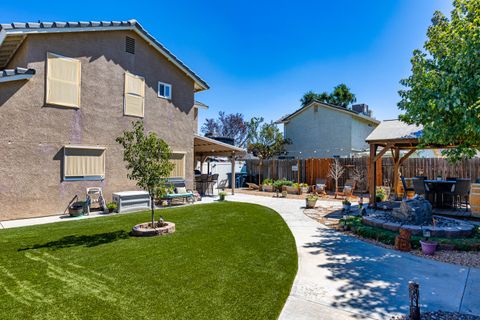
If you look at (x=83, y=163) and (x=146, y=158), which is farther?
(x=83, y=163)

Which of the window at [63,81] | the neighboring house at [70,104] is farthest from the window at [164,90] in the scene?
the window at [63,81]

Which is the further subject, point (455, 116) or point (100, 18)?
point (100, 18)

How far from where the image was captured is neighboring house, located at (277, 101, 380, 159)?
23.0 meters

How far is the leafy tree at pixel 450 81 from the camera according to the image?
211 inches

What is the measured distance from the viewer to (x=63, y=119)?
10156 millimetres

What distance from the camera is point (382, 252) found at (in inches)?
241

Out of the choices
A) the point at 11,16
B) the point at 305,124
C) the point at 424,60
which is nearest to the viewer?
the point at 424,60

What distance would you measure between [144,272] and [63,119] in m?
8.25

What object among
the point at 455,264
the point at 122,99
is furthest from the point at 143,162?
the point at 455,264

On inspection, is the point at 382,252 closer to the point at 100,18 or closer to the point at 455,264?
the point at 455,264

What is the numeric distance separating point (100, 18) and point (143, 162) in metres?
8.00

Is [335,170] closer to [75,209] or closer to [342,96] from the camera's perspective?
[75,209]

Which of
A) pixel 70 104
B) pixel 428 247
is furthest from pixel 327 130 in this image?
pixel 70 104

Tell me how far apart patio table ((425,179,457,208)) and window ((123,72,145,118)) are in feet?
44.7
